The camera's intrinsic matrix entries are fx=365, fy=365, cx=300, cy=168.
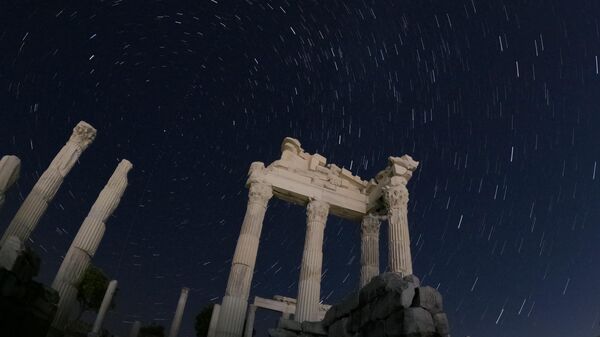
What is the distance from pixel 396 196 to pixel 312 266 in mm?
5389

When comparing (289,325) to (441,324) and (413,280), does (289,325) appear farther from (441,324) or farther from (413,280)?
(441,324)

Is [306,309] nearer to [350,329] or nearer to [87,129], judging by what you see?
[350,329]

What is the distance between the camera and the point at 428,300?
640cm

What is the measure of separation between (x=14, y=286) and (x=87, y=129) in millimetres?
16362

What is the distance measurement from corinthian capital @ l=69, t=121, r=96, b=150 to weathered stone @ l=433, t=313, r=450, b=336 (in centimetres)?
2047

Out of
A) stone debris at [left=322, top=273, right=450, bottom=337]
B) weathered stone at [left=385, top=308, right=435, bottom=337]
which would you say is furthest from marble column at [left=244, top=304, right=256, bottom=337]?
weathered stone at [left=385, top=308, right=435, bottom=337]

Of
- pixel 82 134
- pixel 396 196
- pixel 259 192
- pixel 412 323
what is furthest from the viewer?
pixel 82 134

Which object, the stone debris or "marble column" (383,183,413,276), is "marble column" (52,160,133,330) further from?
"marble column" (383,183,413,276)

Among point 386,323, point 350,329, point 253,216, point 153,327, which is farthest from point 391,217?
point 153,327

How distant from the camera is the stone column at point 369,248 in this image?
64.7 ft

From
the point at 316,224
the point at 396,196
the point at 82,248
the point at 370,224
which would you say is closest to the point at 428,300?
the point at 396,196

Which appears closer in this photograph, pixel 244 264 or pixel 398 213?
pixel 244 264

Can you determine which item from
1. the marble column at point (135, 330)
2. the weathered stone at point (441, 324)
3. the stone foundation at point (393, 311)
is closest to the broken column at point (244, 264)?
the stone foundation at point (393, 311)

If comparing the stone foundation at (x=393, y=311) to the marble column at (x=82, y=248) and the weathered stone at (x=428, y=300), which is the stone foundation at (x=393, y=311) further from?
the marble column at (x=82, y=248)
